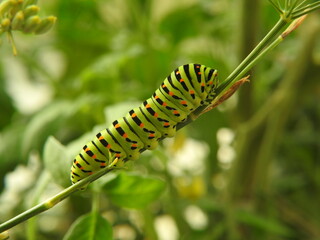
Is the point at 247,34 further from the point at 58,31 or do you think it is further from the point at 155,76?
the point at 58,31

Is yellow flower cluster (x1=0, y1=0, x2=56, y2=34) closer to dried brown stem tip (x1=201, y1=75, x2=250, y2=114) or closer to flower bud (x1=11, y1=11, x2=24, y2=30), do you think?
flower bud (x1=11, y1=11, x2=24, y2=30)

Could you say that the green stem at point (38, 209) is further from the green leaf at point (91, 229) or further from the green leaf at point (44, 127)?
the green leaf at point (44, 127)

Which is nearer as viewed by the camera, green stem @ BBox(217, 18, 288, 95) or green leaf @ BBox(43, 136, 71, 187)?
green stem @ BBox(217, 18, 288, 95)

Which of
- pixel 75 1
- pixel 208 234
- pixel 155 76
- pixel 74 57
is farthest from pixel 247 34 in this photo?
pixel 74 57

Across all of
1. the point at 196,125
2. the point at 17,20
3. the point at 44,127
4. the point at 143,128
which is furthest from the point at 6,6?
the point at 196,125

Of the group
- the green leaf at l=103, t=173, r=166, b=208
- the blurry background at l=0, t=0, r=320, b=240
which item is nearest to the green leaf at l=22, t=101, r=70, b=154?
the blurry background at l=0, t=0, r=320, b=240

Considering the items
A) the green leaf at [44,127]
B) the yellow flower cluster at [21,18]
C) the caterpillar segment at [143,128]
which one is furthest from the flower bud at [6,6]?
the green leaf at [44,127]

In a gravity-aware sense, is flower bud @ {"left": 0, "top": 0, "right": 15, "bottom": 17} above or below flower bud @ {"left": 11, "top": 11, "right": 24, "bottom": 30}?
above
